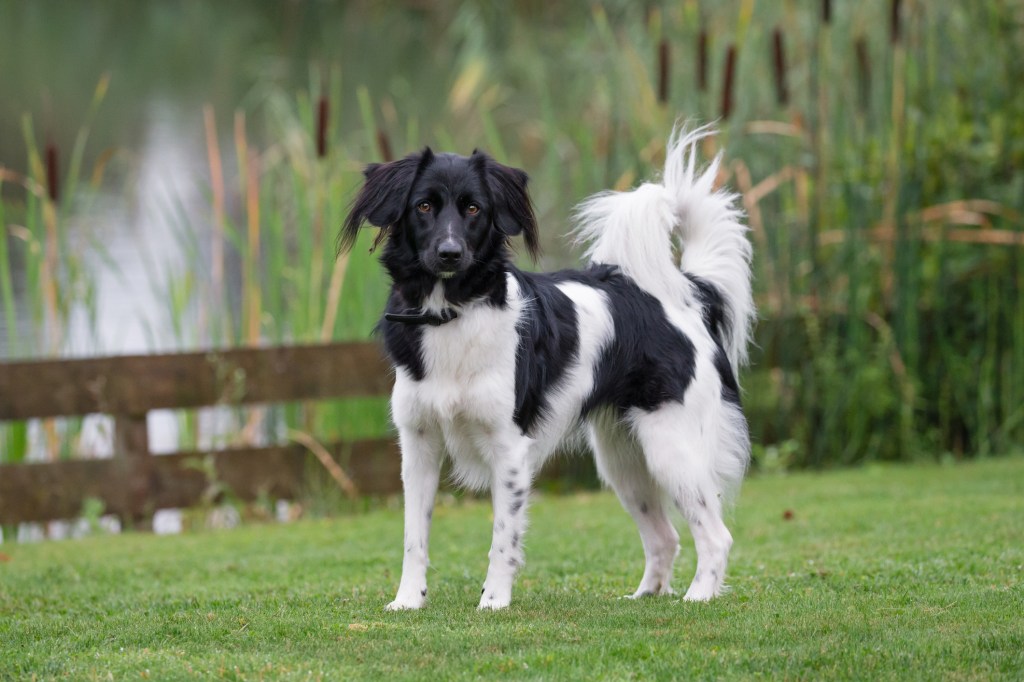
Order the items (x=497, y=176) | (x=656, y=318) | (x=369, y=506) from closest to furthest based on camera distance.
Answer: (x=497, y=176), (x=656, y=318), (x=369, y=506)

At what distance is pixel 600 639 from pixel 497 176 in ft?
5.67

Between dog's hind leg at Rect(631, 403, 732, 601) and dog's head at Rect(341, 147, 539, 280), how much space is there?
930 millimetres

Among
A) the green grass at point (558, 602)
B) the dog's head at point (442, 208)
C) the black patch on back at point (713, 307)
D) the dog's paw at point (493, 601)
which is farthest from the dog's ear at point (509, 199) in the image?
the green grass at point (558, 602)

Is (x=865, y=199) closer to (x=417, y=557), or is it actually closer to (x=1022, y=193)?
(x=1022, y=193)

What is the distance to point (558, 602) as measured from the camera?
16.0 ft

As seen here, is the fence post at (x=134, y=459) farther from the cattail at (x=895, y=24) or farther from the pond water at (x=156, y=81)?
the cattail at (x=895, y=24)

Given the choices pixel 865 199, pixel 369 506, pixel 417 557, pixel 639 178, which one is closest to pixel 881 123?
pixel 865 199

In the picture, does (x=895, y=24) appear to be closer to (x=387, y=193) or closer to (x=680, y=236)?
(x=680, y=236)

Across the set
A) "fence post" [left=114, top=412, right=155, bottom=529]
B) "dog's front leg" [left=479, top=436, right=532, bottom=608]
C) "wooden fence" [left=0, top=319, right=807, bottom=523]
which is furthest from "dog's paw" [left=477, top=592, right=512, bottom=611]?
"fence post" [left=114, top=412, right=155, bottom=529]

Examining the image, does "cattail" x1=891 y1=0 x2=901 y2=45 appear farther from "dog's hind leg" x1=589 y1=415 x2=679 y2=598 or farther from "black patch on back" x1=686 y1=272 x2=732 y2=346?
"dog's hind leg" x1=589 y1=415 x2=679 y2=598

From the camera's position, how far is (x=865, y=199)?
933 cm

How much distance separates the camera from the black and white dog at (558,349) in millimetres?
4660

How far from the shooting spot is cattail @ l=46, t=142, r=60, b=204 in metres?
8.01

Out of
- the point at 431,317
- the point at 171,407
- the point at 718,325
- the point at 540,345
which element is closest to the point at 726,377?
the point at 718,325
